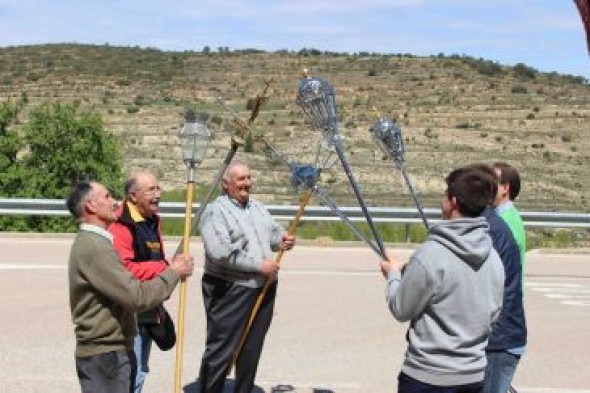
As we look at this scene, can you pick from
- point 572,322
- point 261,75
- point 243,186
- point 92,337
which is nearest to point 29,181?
point 572,322

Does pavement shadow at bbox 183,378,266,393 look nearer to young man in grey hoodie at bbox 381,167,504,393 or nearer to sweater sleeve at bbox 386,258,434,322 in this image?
young man in grey hoodie at bbox 381,167,504,393

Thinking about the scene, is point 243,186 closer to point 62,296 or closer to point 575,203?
point 62,296

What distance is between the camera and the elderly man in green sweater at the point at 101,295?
5.30 meters

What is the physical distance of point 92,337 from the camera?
542cm

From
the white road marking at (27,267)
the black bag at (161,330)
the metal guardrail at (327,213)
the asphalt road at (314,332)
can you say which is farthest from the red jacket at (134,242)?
the metal guardrail at (327,213)

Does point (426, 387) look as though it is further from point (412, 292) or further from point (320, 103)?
point (320, 103)

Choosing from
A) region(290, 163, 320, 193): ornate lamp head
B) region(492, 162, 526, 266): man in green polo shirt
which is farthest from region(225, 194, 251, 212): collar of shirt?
region(492, 162, 526, 266): man in green polo shirt

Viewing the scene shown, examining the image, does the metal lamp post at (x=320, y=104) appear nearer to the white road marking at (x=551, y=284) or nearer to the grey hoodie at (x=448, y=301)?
the grey hoodie at (x=448, y=301)

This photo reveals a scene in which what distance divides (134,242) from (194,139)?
716 millimetres

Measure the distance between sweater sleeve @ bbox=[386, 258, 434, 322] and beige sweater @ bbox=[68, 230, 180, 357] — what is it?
122cm

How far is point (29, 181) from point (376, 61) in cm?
5663

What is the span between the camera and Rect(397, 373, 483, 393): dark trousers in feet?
16.1

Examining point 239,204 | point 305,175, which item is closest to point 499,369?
point 305,175

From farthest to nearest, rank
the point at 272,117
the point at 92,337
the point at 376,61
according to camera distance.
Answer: the point at 376,61 < the point at 272,117 < the point at 92,337
